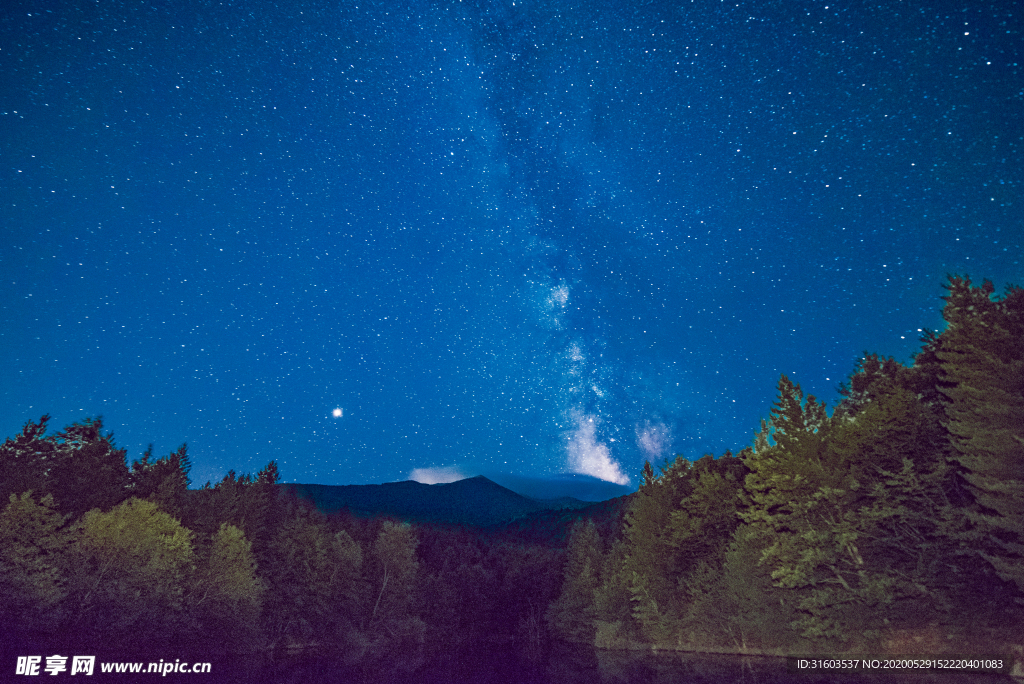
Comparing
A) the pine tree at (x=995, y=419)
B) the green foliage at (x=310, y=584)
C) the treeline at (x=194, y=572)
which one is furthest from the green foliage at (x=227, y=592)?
the pine tree at (x=995, y=419)

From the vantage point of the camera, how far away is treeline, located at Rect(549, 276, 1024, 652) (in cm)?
2022

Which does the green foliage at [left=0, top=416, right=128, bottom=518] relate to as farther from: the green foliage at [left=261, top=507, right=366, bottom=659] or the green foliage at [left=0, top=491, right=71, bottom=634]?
the green foliage at [left=261, top=507, right=366, bottom=659]

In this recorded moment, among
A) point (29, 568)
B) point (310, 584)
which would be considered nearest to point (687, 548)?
point (310, 584)

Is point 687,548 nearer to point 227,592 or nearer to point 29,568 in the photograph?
point 227,592

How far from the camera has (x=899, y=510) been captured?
80.4 ft

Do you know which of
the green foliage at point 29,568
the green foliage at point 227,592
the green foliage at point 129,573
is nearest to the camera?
the green foliage at point 29,568

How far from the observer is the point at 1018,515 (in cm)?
1908

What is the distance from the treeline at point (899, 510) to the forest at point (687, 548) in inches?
4.2

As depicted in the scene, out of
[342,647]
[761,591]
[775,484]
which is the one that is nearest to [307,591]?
[342,647]

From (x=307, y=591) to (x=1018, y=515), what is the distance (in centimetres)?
6671

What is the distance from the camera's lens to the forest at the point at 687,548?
22078 mm

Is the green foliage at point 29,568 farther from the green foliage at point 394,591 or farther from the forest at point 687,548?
the green foliage at point 394,591

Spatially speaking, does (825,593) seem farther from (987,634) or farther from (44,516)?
(44,516)

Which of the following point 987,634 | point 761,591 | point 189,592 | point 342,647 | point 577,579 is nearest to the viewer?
point 987,634
